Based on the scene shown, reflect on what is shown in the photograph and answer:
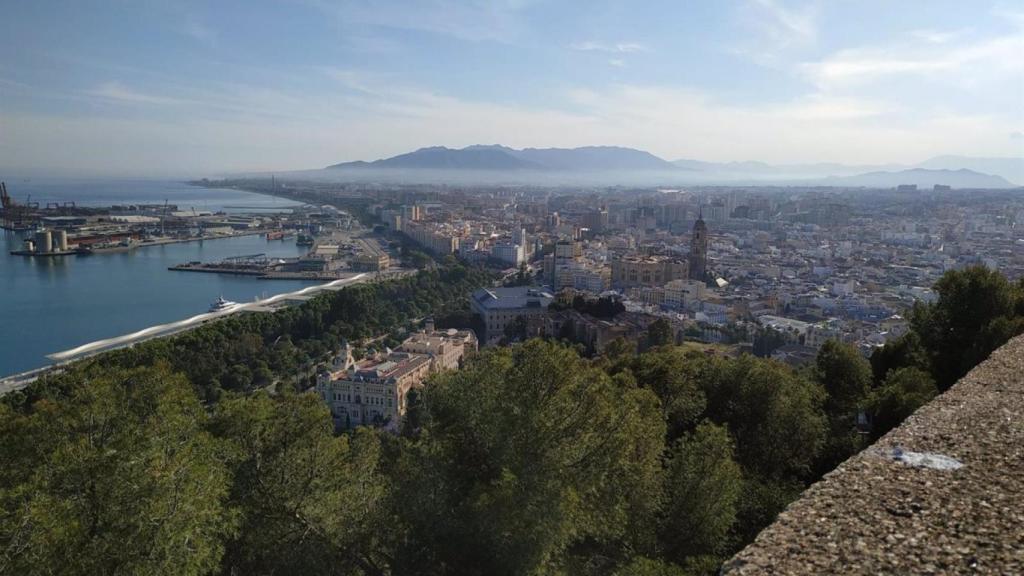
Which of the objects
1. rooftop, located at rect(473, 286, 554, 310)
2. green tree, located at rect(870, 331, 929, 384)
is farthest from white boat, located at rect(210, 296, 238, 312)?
green tree, located at rect(870, 331, 929, 384)

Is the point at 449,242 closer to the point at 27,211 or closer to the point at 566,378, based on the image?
the point at 27,211

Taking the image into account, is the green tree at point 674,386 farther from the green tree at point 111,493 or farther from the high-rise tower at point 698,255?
the high-rise tower at point 698,255

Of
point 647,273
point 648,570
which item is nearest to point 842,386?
point 648,570

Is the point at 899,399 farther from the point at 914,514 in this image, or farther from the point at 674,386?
the point at 914,514

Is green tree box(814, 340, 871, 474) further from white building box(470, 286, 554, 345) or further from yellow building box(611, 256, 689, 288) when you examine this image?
yellow building box(611, 256, 689, 288)

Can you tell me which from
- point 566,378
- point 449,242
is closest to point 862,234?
point 449,242

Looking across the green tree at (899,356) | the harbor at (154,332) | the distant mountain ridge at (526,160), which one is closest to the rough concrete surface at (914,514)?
the green tree at (899,356)
